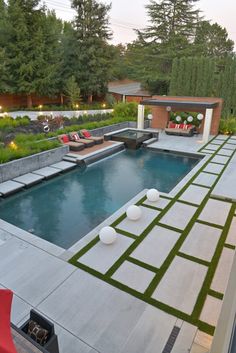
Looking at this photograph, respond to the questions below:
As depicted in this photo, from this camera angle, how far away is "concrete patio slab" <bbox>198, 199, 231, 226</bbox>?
770 cm

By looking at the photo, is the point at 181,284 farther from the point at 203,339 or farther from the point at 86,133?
the point at 86,133

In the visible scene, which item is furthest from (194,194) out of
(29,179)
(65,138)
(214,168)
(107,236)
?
(65,138)

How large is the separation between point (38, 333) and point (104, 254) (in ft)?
9.28

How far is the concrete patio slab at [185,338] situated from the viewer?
153 inches

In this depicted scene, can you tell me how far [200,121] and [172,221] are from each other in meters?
14.9

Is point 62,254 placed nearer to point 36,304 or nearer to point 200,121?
point 36,304

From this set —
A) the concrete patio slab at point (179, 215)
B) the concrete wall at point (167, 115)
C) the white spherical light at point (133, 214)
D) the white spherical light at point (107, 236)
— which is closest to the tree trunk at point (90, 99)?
the concrete wall at point (167, 115)

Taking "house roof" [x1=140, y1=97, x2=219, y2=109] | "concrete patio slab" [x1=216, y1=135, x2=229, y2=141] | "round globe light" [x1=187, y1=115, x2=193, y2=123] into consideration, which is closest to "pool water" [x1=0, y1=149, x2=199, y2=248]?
"house roof" [x1=140, y1=97, x2=219, y2=109]

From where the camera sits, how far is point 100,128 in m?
18.3

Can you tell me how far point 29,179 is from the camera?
1081cm

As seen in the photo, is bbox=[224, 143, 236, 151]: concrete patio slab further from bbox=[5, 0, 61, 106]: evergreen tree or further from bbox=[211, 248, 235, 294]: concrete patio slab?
bbox=[5, 0, 61, 106]: evergreen tree

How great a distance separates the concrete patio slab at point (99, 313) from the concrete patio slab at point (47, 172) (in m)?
7.00

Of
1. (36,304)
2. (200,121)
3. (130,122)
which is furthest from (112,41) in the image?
(36,304)

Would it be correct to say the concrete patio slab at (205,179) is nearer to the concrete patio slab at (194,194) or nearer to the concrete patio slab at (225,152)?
the concrete patio slab at (194,194)
